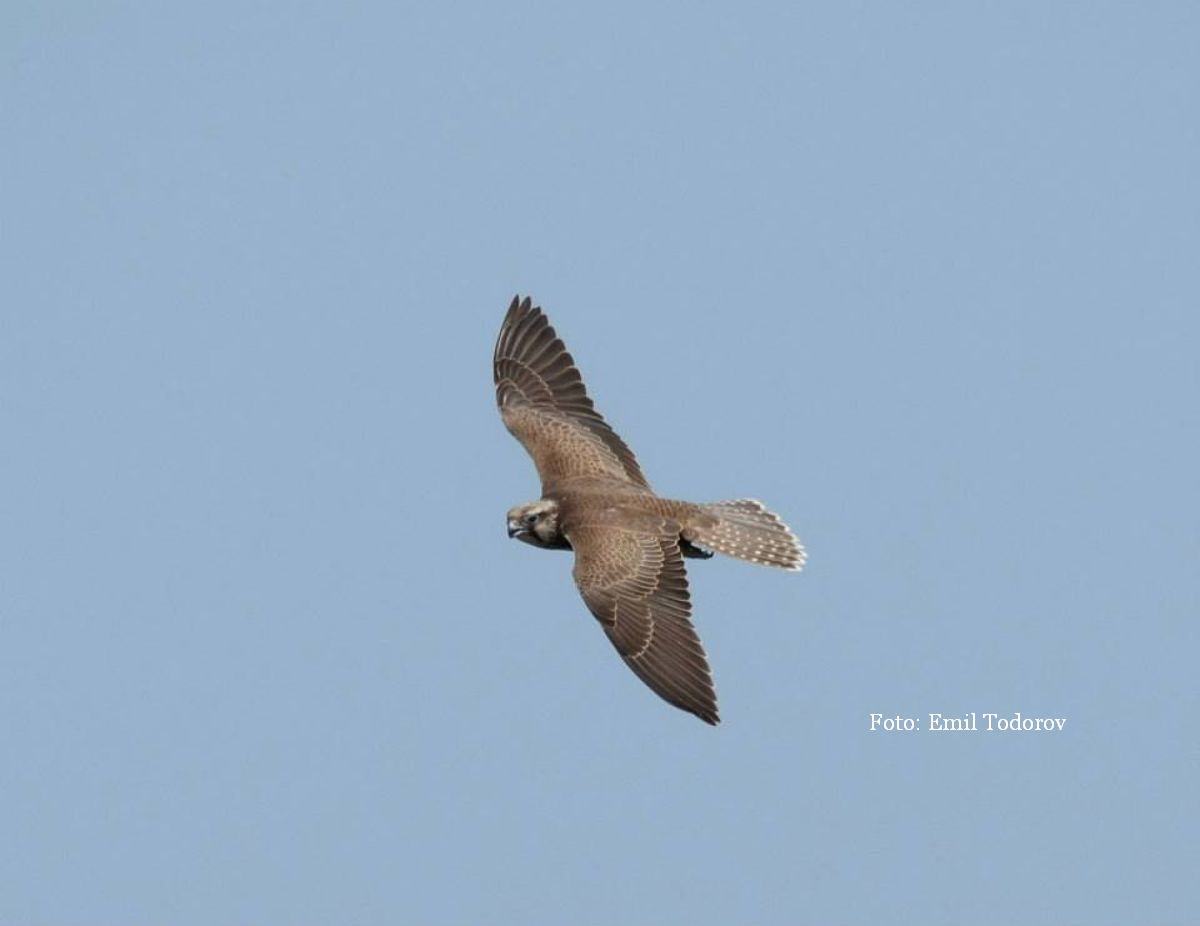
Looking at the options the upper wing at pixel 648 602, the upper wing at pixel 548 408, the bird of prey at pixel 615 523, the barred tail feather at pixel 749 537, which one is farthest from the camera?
the upper wing at pixel 548 408

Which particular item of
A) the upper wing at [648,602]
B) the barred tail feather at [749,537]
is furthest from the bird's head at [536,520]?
the barred tail feather at [749,537]

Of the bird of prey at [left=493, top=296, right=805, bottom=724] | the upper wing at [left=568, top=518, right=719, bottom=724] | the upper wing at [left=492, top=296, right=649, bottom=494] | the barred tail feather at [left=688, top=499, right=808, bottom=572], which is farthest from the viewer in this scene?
the upper wing at [left=492, top=296, right=649, bottom=494]

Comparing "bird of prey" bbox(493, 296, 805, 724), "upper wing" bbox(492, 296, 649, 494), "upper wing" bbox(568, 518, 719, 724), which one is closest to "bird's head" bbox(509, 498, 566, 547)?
"bird of prey" bbox(493, 296, 805, 724)

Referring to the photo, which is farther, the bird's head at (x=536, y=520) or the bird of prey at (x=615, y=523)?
the bird's head at (x=536, y=520)

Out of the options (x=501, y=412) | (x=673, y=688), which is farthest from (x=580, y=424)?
(x=673, y=688)

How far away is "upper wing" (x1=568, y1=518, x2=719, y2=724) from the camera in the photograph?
656 inches

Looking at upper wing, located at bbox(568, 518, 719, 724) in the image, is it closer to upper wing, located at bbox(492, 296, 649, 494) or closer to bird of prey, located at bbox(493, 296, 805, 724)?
bird of prey, located at bbox(493, 296, 805, 724)

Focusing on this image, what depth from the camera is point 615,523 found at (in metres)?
18.1

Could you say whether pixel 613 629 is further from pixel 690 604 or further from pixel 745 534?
pixel 745 534

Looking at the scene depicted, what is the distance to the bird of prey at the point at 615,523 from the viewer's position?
17.0m

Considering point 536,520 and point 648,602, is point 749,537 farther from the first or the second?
point 536,520

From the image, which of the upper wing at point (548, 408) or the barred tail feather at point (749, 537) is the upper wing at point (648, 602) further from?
the upper wing at point (548, 408)

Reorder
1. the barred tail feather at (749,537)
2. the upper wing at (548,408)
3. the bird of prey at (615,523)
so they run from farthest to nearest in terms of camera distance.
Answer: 1. the upper wing at (548,408)
2. the barred tail feather at (749,537)
3. the bird of prey at (615,523)

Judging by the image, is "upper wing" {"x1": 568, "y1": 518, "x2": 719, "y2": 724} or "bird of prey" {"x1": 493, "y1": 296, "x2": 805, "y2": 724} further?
"bird of prey" {"x1": 493, "y1": 296, "x2": 805, "y2": 724}
